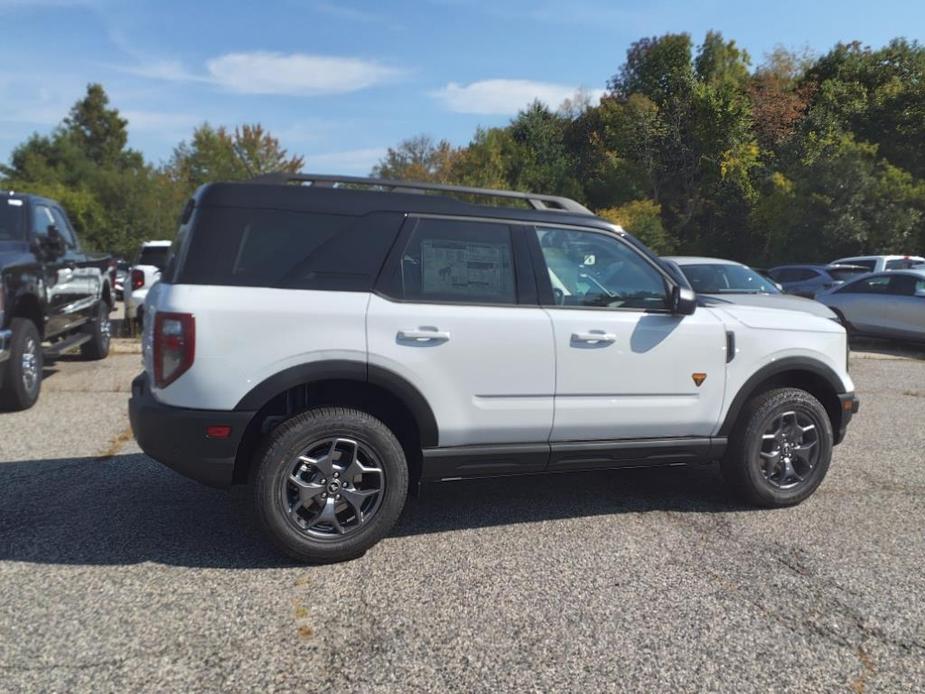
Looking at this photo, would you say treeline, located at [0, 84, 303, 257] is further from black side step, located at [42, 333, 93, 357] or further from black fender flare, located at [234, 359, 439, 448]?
black fender flare, located at [234, 359, 439, 448]

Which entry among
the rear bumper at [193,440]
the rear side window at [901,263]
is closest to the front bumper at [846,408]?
the rear bumper at [193,440]

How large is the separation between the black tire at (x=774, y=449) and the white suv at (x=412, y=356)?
2 cm

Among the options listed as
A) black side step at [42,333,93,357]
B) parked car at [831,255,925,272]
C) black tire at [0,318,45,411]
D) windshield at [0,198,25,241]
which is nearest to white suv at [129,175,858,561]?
black tire at [0,318,45,411]

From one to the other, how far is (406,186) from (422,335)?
934 mm

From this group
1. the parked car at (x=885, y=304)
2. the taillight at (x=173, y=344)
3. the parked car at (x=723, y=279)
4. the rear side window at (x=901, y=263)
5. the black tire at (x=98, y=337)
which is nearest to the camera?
the taillight at (x=173, y=344)

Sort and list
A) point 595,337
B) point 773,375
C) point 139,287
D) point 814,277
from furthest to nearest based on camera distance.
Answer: point 814,277 → point 139,287 → point 773,375 → point 595,337

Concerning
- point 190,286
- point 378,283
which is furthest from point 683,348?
point 190,286

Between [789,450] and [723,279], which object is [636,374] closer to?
[789,450]

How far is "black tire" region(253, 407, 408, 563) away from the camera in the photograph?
403 centimetres

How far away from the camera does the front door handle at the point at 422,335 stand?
13.8ft

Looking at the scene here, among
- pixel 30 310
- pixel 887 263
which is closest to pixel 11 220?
pixel 30 310

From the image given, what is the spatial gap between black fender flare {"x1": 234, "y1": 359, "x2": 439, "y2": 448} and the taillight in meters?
0.33

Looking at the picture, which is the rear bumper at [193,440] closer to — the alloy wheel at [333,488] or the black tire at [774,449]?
the alloy wheel at [333,488]

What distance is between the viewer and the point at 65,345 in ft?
30.5
